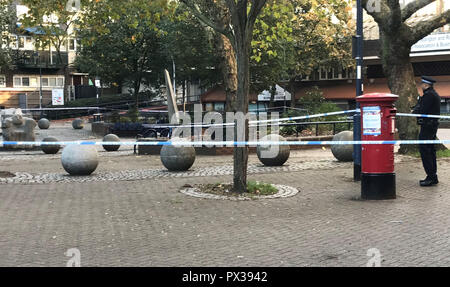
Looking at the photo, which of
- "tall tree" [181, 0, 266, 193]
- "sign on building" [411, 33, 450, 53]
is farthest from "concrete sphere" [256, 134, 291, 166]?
"sign on building" [411, 33, 450, 53]

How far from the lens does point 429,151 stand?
10.6 meters

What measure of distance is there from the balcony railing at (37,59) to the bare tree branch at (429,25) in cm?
4851

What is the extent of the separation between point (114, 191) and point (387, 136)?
16.2ft

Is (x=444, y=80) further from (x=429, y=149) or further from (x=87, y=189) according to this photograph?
(x=87, y=189)

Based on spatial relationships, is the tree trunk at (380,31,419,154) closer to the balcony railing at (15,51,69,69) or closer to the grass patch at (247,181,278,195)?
the grass patch at (247,181,278,195)

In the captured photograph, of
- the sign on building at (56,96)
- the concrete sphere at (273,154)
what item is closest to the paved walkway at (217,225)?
the concrete sphere at (273,154)

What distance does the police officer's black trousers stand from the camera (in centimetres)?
1060

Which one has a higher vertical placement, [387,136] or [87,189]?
[387,136]

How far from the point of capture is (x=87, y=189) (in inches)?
433

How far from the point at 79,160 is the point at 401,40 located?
9.26 metres

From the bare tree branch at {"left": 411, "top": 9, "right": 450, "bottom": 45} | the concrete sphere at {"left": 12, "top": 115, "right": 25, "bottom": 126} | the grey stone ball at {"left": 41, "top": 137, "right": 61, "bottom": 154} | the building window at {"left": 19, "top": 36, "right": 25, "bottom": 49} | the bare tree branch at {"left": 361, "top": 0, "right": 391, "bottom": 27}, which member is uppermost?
the building window at {"left": 19, "top": 36, "right": 25, "bottom": 49}

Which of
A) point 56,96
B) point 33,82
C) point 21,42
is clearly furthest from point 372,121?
point 33,82
